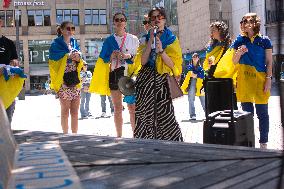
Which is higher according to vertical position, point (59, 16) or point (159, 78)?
point (59, 16)

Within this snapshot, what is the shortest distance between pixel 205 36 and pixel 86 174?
39.9m

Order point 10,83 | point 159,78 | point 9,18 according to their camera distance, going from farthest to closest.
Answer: point 9,18 < point 10,83 < point 159,78

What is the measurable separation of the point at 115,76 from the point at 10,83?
4.16ft

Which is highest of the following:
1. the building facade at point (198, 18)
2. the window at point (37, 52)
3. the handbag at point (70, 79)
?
the building facade at point (198, 18)

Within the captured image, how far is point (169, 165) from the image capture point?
7.13ft

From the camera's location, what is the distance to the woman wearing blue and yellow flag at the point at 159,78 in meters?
4.68

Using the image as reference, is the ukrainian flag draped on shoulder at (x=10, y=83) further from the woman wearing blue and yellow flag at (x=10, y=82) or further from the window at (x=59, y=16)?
the window at (x=59, y=16)

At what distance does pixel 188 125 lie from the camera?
27.7 feet

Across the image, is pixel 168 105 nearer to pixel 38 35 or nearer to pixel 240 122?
pixel 240 122

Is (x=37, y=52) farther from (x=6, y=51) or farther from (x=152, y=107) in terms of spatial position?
(x=152, y=107)

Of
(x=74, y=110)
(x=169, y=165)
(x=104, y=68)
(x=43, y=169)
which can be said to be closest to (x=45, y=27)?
(x=74, y=110)

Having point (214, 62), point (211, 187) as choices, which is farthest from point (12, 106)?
point (211, 187)

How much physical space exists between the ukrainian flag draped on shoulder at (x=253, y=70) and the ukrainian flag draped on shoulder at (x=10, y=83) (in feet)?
7.52

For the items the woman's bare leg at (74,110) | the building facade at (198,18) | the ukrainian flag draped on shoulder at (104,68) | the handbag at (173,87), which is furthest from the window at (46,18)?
the handbag at (173,87)
